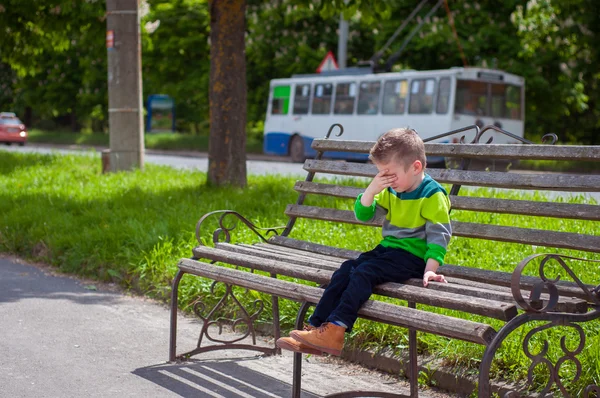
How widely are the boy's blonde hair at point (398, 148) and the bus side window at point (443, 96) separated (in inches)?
752

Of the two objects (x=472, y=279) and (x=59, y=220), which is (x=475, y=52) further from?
(x=472, y=279)

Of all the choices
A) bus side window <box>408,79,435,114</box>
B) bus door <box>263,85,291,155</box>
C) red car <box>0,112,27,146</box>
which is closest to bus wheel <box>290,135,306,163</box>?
A: bus door <box>263,85,291,155</box>

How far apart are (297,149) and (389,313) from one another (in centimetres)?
2480

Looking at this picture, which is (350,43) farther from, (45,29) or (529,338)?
(529,338)

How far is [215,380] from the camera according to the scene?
4.85 metres

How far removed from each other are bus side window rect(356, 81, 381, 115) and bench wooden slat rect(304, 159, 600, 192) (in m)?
19.5

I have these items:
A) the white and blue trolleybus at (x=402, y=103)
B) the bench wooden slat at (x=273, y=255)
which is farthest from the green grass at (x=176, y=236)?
the white and blue trolleybus at (x=402, y=103)

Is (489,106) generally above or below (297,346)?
above

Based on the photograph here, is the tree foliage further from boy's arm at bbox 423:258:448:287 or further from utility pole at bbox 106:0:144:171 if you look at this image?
boy's arm at bbox 423:258:448:287

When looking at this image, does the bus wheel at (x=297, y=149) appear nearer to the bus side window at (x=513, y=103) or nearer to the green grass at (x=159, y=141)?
the green grass at (x=159, y=141)

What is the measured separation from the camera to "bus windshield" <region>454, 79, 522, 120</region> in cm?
2286

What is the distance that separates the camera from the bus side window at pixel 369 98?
24891 millimetres

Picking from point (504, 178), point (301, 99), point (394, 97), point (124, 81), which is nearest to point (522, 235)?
point (504, 178)

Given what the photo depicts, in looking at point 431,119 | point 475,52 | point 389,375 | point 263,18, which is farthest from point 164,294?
point 263,18
